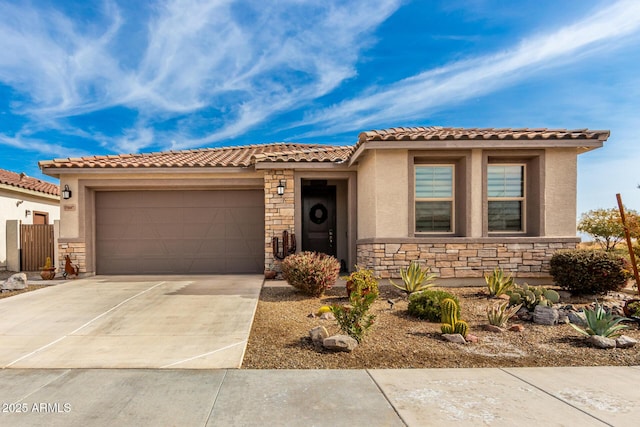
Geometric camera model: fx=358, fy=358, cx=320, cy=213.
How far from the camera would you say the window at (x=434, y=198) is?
917 centimetres

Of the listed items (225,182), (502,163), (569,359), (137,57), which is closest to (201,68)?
(137,57)

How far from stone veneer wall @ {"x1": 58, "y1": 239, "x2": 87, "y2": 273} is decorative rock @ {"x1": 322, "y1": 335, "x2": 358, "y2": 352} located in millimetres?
8689

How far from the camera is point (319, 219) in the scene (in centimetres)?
1178

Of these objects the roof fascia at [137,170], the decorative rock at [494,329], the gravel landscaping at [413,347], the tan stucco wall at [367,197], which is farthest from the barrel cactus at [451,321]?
the roof fascia at [137,170]

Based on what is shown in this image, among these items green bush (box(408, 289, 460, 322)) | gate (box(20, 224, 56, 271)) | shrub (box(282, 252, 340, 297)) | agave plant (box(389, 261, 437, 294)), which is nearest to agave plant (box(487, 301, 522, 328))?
green bush (box(408, 289, 460, 322))

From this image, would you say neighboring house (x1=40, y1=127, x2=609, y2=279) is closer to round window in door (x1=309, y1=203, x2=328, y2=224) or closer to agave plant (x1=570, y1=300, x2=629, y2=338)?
round window in door (x1=309, y1=203, x2=328, y2=224)

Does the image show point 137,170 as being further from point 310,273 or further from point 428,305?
point 428,305

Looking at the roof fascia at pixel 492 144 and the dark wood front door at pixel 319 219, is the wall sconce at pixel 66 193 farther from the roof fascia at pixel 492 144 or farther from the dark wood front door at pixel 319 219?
the roof fascia at pixel 492 144

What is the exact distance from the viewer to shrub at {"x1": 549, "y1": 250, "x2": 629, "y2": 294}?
24.6 feet

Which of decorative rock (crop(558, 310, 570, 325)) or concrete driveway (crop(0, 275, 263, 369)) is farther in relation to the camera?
decorative rock (crop(558, 310, 570, 325))

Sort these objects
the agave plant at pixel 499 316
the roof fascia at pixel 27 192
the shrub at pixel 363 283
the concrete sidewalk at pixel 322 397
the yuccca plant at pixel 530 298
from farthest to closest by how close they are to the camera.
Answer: the roof fascia at pixel 27 192
the shrub at pixel 363 283
the yuccca plant at pixel 530 298
the agave plant at pixel 499 316
the concrete sidewalk at pixel 322 397

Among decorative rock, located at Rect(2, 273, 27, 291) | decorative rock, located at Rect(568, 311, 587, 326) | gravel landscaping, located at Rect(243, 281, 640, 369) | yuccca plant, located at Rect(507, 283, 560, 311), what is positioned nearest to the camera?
gravel landscaping, located at Rect(243, 281, 640, 369)

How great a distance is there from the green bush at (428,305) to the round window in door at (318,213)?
5.48m

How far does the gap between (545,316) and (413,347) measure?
2.86 meters
